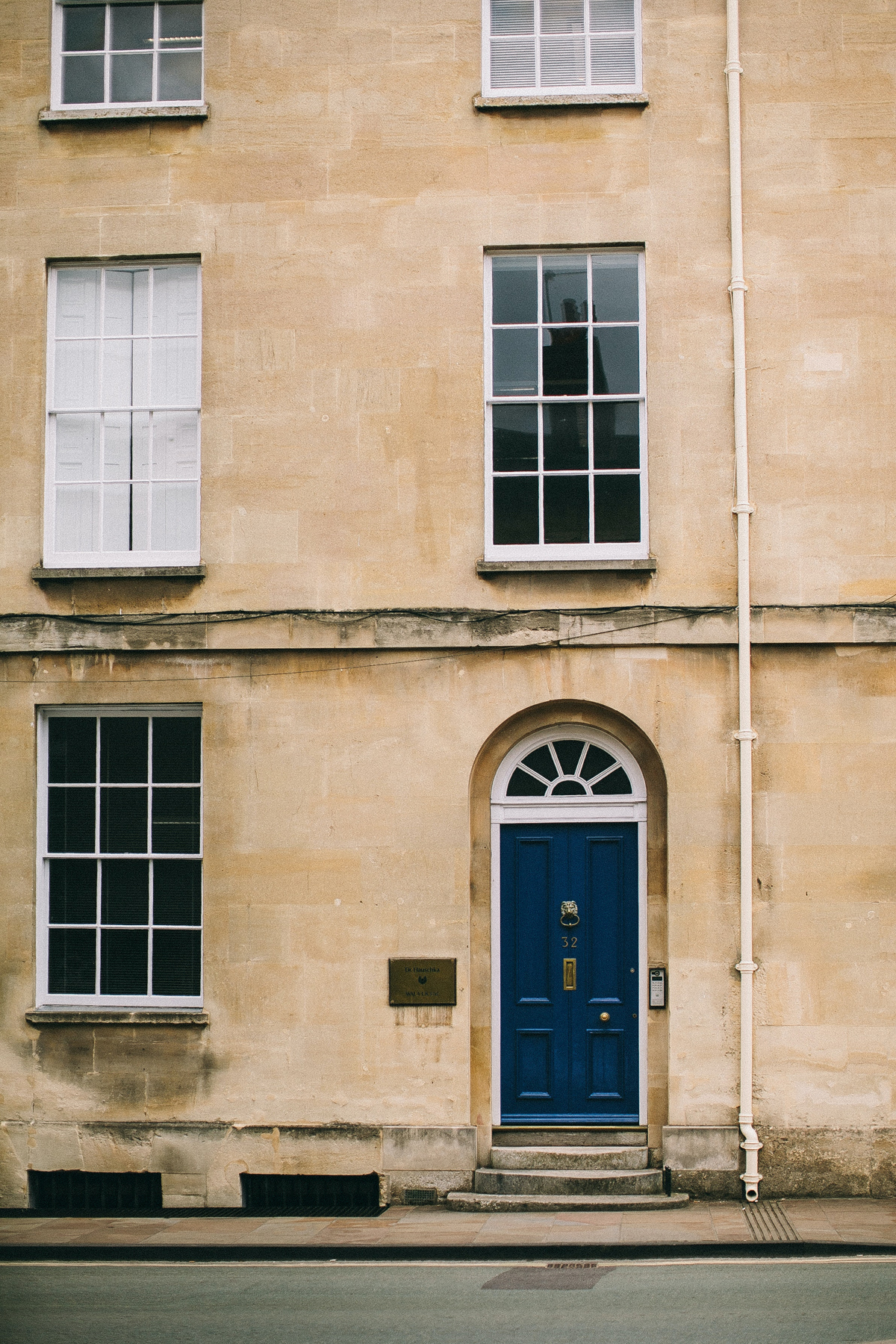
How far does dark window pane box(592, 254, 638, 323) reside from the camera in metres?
11.3

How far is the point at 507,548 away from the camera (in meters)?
11.2

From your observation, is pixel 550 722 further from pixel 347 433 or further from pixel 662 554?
pixel 347 433

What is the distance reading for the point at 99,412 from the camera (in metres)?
11.6

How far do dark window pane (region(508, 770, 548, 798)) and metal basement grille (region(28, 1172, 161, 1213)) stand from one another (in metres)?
4.26

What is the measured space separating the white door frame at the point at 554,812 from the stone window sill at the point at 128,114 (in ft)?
19.9

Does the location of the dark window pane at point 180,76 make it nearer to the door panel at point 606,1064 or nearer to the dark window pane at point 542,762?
the dark window pane at point 542,762

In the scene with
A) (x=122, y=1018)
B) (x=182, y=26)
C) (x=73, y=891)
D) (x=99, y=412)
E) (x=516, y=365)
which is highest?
(x=182, y=26)

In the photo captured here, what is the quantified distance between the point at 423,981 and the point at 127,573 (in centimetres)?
419

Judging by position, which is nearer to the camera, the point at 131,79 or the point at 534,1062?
the point at 534,1062

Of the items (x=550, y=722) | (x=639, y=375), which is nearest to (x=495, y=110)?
(x=639, y=375)

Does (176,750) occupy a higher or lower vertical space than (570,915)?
higher

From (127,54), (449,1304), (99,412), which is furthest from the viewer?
(127,54)

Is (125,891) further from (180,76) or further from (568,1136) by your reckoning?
(180,76)

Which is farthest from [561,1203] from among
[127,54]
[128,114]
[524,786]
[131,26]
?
[131,26]
